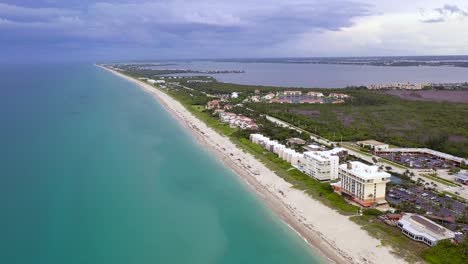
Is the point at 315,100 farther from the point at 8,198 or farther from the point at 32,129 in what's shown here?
the point at 8,198

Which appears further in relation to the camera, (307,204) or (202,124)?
(202,124)

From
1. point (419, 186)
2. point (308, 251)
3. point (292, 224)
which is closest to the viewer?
point (308, 251)

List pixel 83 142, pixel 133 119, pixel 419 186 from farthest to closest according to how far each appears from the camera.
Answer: pixel 133 119
pixel 83 142
pixel 419 186

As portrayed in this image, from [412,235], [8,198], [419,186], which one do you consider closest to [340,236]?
[412,235]

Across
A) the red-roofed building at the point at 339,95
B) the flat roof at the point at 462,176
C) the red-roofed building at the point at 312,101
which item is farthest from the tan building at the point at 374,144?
the red-roofed building at the point at 339,95

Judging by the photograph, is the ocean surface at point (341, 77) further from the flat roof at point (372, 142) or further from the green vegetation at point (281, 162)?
the flat roof at point (372, 142)

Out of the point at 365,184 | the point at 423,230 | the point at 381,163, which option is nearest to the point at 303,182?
the point at 365,184
